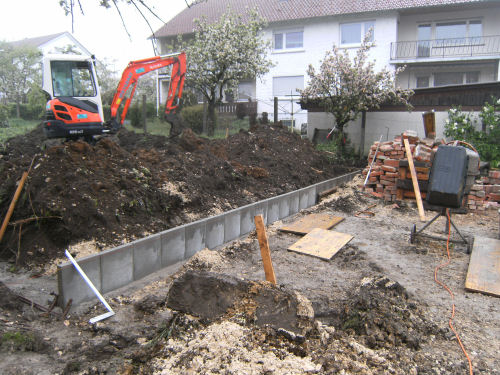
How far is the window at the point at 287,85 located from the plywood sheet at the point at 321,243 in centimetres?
1746

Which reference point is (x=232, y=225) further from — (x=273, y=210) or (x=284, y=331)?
(x=284, y=331)

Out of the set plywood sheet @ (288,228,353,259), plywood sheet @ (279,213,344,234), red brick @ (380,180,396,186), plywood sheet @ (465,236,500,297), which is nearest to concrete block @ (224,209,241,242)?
plywood sheet @ (279,213,344,234)

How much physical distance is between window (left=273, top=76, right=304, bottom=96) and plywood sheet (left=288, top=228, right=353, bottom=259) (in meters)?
17.5

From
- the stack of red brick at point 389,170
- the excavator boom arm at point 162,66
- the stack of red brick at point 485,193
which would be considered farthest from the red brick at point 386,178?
the excavator boom arm at point 162,66

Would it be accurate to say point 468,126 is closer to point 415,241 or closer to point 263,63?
point 415,241

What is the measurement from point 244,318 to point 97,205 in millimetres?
3110

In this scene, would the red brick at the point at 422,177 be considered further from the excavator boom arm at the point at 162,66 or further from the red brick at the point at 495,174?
the excavator boom arm at the point at 162,66

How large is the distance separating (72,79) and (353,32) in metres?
16.7

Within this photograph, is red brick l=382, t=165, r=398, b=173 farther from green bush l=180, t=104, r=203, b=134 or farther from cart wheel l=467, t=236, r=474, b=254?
green bush l=180, t=104, r=203, b=134

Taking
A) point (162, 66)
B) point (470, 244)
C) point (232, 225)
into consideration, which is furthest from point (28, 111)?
point (470, 244)

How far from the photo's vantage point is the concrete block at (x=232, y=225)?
20.0ft

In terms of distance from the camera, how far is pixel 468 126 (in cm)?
1073

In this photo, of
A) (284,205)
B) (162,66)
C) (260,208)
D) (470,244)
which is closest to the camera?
(470,244)

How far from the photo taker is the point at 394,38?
2095 cm
